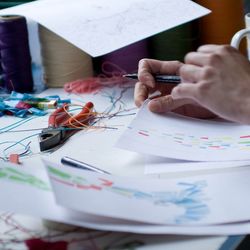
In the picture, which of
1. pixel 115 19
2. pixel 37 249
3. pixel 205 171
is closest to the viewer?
pixel 37 249

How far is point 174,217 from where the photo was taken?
1.69 feet

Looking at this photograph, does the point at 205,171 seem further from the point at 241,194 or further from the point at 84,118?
the point at 84,118

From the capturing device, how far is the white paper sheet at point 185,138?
2.24 feet

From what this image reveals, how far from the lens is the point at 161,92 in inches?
35.2

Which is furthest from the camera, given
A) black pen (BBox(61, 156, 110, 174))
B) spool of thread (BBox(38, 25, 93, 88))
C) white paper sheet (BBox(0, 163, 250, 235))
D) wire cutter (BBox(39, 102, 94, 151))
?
spool of thread (BBox(38, 25, 93, 88))

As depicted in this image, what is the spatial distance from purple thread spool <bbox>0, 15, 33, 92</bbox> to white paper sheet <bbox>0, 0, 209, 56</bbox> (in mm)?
43

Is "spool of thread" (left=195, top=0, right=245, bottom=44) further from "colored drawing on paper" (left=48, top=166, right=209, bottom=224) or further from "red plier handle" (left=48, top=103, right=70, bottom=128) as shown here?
"colored drawing on paper" (left=48, top=166, right=209, bottom=224)

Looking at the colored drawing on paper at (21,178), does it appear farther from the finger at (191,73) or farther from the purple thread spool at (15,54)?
the purple thread spool at (15,54)

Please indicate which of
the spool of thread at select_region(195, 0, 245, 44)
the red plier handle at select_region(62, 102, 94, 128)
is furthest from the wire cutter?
the spool of thread at select_region(195, 0, 245, 44)

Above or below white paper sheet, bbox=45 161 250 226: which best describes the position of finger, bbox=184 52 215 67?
above

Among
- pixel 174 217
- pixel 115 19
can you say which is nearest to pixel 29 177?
pixel 174 217

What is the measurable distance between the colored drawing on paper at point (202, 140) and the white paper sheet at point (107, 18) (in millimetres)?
303

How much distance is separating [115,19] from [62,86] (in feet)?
0.65

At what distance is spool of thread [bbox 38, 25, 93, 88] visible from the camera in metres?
1.13
